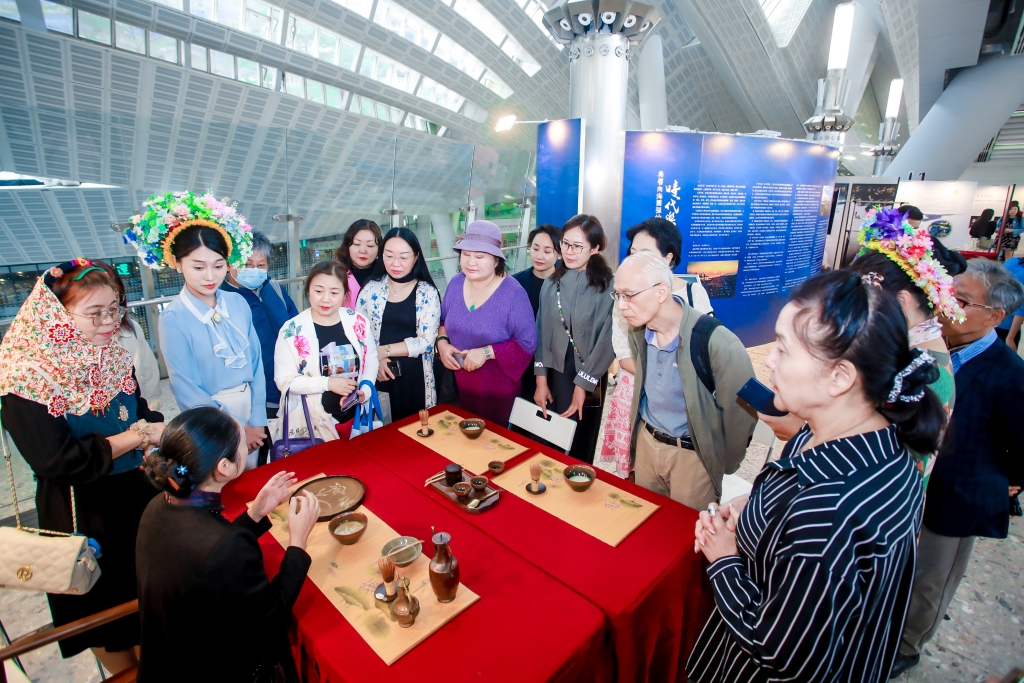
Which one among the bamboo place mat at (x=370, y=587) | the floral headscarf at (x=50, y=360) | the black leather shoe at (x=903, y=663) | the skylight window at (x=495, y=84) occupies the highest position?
the skylight window at (x=495, y=84)

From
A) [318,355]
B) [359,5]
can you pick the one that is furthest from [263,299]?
[359,5]

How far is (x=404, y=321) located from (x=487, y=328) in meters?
0.53

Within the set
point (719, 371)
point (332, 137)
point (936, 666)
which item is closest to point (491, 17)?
point (332, 137)

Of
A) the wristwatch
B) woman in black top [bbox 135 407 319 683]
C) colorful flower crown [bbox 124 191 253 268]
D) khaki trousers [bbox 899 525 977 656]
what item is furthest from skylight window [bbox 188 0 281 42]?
khaki trousers [bbox 899 525 977 656]

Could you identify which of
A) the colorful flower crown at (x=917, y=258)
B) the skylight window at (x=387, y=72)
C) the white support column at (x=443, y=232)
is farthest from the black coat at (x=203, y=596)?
the skylight window at (x=387, y=72)

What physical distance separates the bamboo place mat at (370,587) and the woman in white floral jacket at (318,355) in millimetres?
907

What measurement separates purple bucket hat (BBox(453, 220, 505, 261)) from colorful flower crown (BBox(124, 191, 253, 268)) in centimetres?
112

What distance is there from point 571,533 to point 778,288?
6315 mm

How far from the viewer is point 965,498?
5.76ft

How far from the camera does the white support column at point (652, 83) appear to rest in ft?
42.1

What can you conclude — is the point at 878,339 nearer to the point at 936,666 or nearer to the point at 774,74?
the point at 936,666

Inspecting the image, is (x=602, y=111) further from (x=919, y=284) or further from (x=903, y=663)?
(x=903, y=663)

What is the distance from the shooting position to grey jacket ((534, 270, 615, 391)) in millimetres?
2715

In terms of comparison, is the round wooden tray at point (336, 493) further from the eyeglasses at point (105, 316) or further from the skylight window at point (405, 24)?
the skylight window at point (405, 24)
